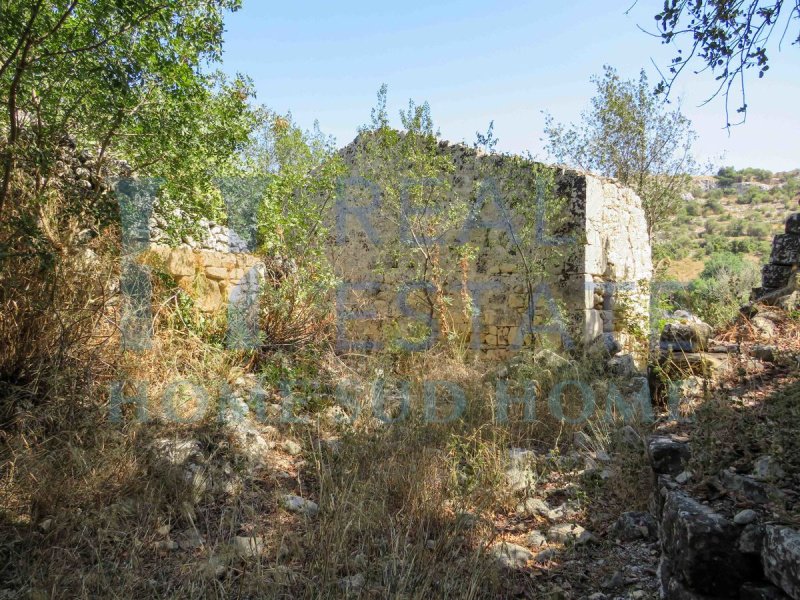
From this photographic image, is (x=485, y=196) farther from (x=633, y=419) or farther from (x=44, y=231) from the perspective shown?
(x=44, y=231)

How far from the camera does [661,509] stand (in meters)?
2.78

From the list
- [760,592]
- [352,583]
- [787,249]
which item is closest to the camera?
[760,592]

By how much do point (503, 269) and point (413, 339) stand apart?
160 cm

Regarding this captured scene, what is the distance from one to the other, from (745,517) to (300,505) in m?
2.42

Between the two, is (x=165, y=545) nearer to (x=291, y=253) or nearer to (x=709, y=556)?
(x=709, y=556)

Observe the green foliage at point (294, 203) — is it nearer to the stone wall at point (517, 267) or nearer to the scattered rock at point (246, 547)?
the stone wall at point (517, 267)

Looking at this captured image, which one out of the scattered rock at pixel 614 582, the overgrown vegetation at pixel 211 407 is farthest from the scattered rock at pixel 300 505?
the scattered rock at pixel 614 582

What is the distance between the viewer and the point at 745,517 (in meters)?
2.11

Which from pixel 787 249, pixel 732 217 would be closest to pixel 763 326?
pixel 787 249

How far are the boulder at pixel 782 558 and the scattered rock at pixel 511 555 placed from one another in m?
1.18

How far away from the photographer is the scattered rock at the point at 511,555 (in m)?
2.78

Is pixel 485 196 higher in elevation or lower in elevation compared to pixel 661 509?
higher

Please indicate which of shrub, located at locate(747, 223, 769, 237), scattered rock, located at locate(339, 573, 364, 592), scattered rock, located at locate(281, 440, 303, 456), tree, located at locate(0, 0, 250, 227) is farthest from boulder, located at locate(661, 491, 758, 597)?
Answer: shrub, located at locate(747, 223, 769, 237)

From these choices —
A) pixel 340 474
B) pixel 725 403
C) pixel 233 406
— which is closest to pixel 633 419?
pixel 725 403
